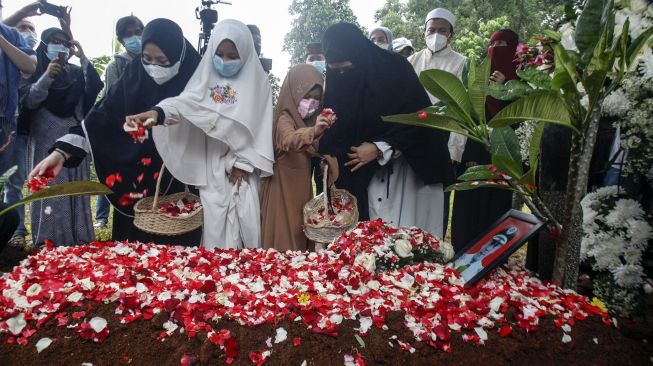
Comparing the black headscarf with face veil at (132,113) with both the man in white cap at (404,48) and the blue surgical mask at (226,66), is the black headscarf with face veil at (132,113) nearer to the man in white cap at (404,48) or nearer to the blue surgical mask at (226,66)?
the blue surgical mask at (226,66)

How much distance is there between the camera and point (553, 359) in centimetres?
143

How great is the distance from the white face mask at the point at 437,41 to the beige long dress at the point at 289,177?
178cm

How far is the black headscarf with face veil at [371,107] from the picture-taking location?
2.68 m

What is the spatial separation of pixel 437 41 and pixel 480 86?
2621 millimetres

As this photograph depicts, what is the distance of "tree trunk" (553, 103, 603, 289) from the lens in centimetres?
159

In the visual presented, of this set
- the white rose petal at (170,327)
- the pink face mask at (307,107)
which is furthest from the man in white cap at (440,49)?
the white rose petal at (170,327)

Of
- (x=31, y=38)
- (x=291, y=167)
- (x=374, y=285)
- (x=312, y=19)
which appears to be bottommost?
(x=374, y=285)

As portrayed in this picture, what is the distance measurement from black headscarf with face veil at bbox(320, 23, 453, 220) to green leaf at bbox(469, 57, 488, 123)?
2.80ft

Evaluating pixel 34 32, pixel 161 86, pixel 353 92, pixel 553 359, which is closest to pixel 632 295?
pixel 553 359

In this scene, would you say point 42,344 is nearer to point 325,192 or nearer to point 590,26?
point 325,192

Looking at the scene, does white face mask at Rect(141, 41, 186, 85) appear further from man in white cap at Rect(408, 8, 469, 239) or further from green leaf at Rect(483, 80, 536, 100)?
man in white cap at Rect(408, 8, 469, 239)

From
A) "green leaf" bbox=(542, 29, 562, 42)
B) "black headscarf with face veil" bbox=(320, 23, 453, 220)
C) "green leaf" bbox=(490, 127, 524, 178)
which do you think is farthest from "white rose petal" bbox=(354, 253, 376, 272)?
"green leaf" bbox=(542, 29, 562, 42)

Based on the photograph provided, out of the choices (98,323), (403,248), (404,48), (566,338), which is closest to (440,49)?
(404,48)

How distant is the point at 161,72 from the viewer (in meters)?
2.76
